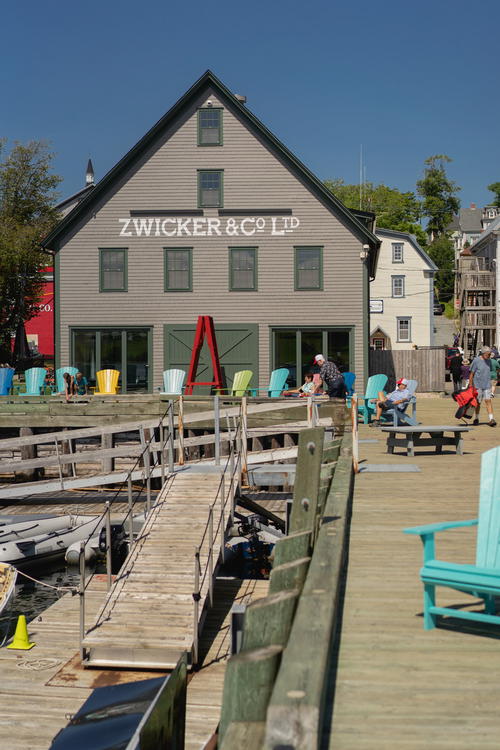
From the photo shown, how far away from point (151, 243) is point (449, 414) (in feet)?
35.3

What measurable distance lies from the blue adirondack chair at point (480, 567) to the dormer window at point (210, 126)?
23328 mm

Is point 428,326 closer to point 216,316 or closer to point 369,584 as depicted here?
point 216,316

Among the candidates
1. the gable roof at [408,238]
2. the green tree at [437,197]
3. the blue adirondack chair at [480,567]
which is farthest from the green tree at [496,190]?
the blue adirondack chair at [480,567]

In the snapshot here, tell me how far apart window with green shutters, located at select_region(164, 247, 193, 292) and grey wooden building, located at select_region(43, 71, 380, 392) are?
32 mm

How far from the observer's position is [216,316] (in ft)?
91.6

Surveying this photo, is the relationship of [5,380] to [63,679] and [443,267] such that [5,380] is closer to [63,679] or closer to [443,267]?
[63,679]

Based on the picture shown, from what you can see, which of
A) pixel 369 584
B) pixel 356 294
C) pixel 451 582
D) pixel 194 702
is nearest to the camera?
pixel 451 582

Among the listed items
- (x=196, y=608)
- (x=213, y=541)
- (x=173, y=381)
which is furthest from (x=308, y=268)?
(x=196, y=608)

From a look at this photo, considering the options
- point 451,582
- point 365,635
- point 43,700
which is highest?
point 451,582

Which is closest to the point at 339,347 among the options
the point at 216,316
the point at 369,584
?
the point at 216,316

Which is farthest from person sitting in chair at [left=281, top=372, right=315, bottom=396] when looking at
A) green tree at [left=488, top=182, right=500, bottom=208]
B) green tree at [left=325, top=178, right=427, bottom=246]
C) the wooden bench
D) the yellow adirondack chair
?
green tree at [left=488, top=182, right=500, bottom=208]

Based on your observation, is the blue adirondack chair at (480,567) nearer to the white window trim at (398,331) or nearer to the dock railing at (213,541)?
the dock railing at (213,541)

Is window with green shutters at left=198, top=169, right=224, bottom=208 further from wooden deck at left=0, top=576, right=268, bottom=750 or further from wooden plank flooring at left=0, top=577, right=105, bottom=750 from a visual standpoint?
wooden plank flooring at left=0, top=577, right=105, bottom=750

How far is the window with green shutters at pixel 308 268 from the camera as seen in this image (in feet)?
91.5
